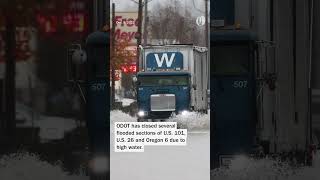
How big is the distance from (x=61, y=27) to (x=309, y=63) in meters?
1.92

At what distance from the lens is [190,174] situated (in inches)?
152

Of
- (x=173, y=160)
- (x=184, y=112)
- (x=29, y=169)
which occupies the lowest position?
(x=29, y=169)

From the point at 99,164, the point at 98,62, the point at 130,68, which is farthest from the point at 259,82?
the point at 99,164

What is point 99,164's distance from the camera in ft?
13.4

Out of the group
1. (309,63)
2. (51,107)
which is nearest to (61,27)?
(51,107)

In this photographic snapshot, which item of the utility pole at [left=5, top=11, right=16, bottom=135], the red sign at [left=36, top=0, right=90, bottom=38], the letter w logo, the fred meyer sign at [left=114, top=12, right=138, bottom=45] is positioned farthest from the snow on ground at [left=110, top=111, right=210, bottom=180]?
the utility pole at [left=5, top=11, right=16, bottom=135]

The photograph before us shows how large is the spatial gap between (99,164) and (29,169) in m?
0.57

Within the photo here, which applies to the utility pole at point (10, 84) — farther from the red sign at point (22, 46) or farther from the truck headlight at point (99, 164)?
the truck headlight at point (99, 164)

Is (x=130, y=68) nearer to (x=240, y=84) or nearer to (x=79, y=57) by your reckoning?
(x=79, y=57)

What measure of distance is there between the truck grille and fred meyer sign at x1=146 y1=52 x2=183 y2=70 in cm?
21

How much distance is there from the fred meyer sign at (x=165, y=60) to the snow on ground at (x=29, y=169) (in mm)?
1060

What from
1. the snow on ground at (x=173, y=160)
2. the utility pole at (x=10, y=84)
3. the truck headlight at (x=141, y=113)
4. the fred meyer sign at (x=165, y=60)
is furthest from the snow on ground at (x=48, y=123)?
the fred meyer sign at (x=165, y=60)

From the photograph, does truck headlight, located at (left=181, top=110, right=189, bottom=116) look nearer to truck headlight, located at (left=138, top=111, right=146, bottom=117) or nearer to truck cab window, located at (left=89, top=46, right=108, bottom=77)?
truck headlight, located at (left=138, top=111, right=146, bottom=117)

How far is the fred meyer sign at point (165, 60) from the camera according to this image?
148 inches
